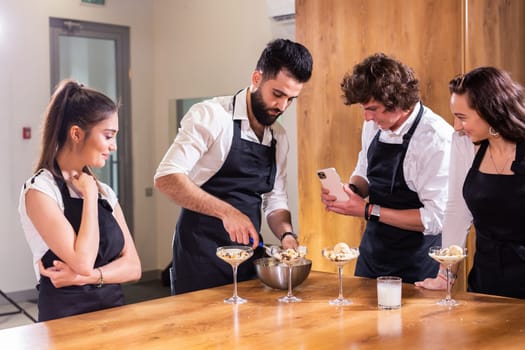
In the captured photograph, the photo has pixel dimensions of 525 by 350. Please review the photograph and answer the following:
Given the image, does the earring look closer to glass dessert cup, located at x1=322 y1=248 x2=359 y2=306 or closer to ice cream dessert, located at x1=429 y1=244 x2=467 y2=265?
ice cream dessert, located at x1=429 y1=244 x2=467 y2=265

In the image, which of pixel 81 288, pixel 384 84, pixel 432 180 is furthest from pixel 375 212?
pixel 81 288

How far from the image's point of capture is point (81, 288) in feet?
8.16

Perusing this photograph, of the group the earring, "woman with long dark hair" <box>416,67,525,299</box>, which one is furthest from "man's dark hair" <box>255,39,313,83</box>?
the earring

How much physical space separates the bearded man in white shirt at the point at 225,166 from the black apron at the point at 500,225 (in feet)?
2.46

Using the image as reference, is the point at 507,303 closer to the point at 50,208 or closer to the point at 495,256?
the point at 495,256

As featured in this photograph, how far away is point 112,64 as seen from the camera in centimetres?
738

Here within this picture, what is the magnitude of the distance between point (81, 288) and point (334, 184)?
1231mm

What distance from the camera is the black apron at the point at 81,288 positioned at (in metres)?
2.46

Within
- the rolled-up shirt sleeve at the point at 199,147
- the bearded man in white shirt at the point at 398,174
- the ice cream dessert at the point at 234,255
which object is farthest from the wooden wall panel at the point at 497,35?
the ice cream dessert at the point at 234,255

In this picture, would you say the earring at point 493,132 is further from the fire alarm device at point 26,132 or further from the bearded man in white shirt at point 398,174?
the fire alarm device at point 26,132

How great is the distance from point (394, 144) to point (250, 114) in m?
0.65

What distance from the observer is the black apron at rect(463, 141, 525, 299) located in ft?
8.70

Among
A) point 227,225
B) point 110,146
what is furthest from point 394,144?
point 110,146

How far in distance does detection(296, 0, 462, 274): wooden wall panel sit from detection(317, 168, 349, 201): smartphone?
0.77 meters
